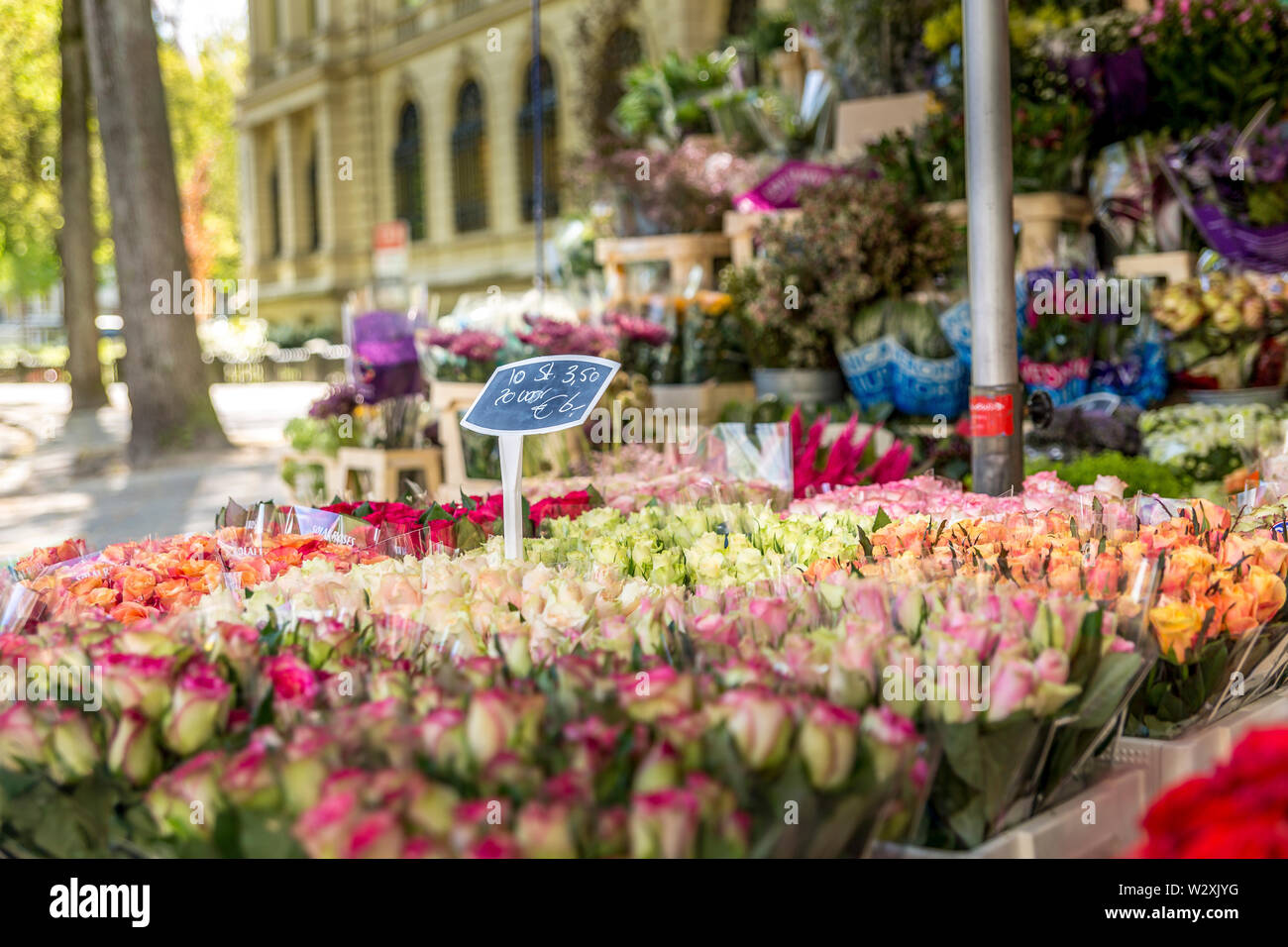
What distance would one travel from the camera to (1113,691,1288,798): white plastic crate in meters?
1.89

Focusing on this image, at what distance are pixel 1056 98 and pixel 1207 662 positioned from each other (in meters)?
4.31

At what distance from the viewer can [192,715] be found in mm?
1510

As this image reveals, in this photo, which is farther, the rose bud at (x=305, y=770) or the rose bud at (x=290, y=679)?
the rose bud at (x=290, y=679)

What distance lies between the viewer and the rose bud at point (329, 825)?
4.04ft

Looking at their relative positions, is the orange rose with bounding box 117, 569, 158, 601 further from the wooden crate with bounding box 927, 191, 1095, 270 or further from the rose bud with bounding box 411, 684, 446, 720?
the wooden crate with bounding box 927, 191, 1095, 270

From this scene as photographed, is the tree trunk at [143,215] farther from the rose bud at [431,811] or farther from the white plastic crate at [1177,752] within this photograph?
the rose bud at [431,811]

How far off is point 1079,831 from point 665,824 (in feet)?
2.47

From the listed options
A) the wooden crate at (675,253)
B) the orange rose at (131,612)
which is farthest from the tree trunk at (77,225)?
the orange rose at (131,612)

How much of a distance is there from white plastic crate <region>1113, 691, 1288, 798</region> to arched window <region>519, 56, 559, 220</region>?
22.6 meters

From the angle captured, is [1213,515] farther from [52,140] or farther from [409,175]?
[409,175]

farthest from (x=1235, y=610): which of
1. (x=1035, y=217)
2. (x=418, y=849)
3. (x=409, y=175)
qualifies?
(x=409, y=175)

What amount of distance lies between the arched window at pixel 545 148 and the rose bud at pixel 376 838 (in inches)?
913

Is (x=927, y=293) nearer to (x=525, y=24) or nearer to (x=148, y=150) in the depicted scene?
(x=148, y=150)
